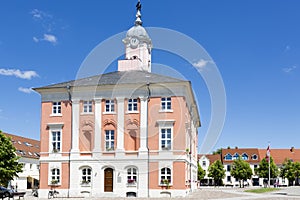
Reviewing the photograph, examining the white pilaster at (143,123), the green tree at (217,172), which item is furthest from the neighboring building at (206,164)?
the white pilaster at (143,123)

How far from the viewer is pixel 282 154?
108 m

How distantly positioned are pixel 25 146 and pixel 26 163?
552 centimetres

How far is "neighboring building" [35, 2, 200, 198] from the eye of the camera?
40.8 metres

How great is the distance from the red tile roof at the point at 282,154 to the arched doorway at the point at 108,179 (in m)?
71.5

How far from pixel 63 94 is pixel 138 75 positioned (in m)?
7.81

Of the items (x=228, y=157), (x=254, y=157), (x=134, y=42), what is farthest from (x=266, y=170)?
(x=134, y=42)

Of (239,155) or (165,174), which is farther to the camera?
(239,155)

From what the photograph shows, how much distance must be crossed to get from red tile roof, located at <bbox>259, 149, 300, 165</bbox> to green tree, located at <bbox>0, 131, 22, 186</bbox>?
71.4 metres

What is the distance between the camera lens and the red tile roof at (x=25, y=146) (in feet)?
245

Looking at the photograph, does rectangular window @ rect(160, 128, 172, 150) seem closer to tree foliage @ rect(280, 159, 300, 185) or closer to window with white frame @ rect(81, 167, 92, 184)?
window with white frame @ rect(81, 167, 92, 184)

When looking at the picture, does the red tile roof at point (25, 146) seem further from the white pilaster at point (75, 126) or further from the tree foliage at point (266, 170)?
the tree foliage at point (266, 170)

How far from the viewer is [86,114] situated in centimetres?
4309

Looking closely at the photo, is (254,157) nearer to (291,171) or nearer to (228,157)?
(228,157)

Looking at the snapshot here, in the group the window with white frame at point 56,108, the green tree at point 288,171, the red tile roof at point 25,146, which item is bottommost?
the green tree at point 288,171
